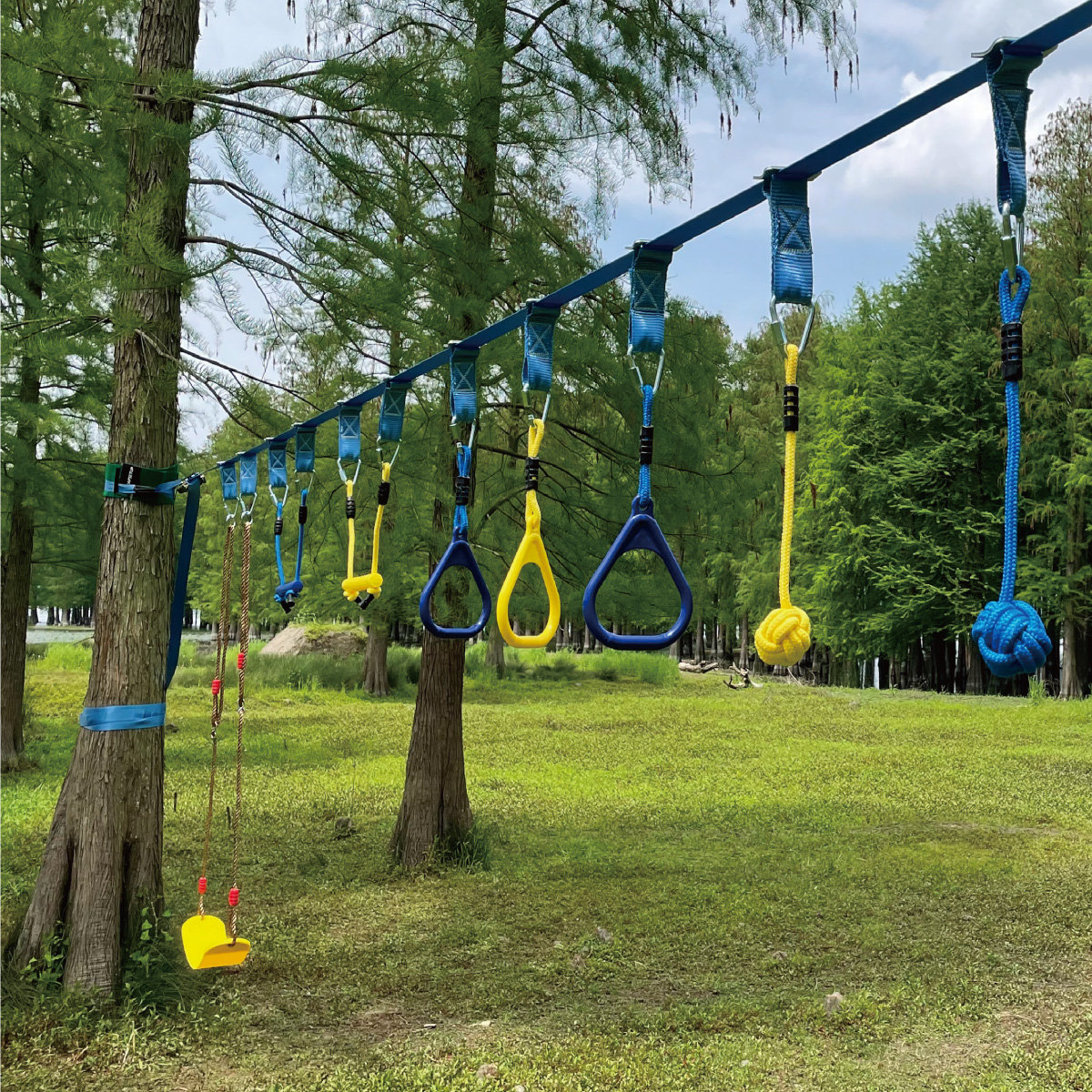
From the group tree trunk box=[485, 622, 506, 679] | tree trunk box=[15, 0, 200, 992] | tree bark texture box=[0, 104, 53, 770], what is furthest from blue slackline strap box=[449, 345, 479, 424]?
tree trunk box=[485, 622, 506, 679]

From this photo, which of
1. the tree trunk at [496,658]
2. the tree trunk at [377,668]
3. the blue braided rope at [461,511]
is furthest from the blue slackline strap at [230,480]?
the tree trunk at [496,658]

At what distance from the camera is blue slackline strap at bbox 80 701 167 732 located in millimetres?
4359

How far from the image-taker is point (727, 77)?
257 inches

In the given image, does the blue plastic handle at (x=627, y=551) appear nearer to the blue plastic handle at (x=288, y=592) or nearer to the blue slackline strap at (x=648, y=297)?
the blue slackline strap at (x=648, y=297)

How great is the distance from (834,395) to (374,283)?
20.7m

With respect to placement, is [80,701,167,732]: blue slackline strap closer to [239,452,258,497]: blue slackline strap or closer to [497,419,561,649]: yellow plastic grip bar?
[239,452,258,497]: blue slackline strap

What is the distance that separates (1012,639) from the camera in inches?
61.1

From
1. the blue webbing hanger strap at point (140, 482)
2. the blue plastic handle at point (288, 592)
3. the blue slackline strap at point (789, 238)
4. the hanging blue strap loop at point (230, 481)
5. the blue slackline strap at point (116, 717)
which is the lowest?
the blue slackline strap at point (116, 717)

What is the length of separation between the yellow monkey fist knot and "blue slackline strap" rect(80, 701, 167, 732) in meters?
3.25

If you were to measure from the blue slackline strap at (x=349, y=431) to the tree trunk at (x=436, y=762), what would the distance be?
2.54 metres

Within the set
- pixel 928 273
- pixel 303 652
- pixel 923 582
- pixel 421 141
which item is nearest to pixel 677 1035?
pixel 421 141

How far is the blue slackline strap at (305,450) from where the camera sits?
447 cm

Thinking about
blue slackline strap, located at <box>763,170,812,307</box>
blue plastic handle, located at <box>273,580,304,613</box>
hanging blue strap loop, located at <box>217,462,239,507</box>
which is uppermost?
blue slackline strap, located at <box>763,170,812,307</box>

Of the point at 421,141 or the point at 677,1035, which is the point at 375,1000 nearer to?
the point at 677,1035
